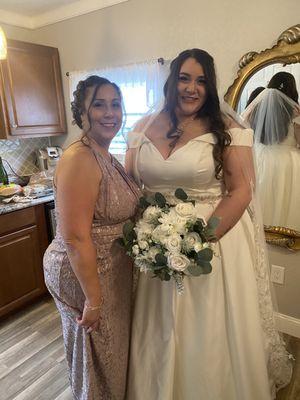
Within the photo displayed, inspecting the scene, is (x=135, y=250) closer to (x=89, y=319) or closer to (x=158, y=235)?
(x=158, y=235)

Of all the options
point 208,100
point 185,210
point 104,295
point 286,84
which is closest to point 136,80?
point 286,84

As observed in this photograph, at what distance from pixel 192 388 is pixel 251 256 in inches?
24.5

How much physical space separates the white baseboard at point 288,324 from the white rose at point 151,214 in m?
1.47

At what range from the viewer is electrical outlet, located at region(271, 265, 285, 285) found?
6.74 feet

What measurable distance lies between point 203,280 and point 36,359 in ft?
4.46

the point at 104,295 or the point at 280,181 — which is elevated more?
the point at 280,181

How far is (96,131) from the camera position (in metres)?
1.16

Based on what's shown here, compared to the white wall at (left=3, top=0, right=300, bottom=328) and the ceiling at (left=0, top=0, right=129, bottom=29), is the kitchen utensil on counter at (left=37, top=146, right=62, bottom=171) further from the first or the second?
the ceiling at (left=0, top=0, right=129, bottom=29)

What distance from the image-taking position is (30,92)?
101 inches

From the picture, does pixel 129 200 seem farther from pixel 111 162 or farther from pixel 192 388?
pixel 192 388

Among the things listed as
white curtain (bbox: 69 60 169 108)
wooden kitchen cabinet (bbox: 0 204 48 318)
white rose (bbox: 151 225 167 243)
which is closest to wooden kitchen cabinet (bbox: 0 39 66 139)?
white curtain (bbox: 69 60 169 108)

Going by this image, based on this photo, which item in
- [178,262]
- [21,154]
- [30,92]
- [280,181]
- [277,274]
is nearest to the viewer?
[178,262]

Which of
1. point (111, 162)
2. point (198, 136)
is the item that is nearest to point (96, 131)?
→ point (111, 162)

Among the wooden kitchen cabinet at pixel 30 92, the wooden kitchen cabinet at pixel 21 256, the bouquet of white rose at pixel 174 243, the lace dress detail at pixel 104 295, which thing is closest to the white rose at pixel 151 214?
the bouquet of white rose at pixel 174 243
